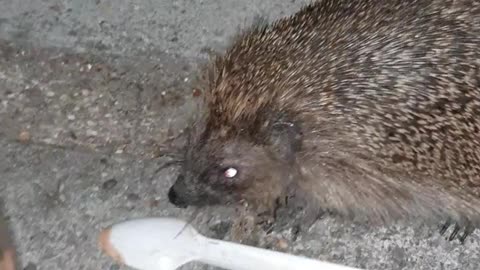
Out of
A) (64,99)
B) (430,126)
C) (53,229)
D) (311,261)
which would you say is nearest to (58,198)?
(53,229)

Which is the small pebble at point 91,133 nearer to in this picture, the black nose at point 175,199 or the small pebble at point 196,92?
the small pebble at point 196,92

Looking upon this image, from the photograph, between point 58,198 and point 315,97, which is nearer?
point 315,97

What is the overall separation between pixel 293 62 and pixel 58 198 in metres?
0.67

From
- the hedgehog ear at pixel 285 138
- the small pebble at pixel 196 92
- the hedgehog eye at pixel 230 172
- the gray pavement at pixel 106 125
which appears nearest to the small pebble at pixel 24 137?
the gray pavement at pixel 106 125

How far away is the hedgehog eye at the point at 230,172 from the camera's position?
2.04 meters

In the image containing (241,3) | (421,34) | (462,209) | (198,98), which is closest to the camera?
(421,34)

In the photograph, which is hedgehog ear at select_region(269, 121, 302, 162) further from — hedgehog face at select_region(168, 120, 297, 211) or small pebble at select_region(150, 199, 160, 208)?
small pebble at select_region(150, 199, 160, 208)

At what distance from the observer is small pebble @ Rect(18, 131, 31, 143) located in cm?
237

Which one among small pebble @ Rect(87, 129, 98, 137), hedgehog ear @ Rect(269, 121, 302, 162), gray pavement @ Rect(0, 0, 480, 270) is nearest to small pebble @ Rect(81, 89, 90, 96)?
gray pavement @ Rect(0, 0, 480, 270)

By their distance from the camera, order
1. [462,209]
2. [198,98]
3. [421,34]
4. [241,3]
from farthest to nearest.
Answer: [241,3] < [198,98] < [462,209] < [421,34]

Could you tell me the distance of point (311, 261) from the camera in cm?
195

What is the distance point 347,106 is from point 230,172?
29 centimetres

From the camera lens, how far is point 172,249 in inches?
79.2

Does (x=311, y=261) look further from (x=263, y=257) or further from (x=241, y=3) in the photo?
(x=241, y=3)
